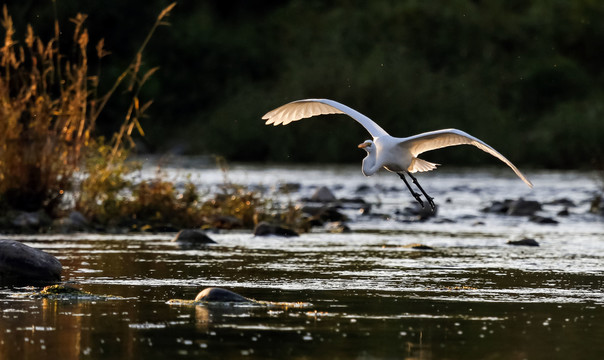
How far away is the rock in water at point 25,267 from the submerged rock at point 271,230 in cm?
555

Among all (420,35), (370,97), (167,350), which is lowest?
(167,350)

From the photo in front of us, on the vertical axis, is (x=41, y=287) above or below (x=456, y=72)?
below

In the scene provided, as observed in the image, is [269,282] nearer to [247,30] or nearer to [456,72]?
[456,72]

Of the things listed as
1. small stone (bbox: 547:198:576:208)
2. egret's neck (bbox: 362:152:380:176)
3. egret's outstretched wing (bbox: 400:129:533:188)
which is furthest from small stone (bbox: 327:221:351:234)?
small stone (bbox: 547:198:576:208)

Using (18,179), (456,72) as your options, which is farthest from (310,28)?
(18,179)

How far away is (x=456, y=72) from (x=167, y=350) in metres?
41.9

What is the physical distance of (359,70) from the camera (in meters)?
42.2

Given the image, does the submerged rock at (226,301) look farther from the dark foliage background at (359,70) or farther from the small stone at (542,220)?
the dark foliage background at (359,70)

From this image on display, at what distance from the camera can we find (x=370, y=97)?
4069cm

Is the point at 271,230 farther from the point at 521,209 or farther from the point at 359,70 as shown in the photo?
the point at 359,70

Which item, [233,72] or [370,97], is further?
[233,72]

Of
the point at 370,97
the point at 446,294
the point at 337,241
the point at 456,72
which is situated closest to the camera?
the point at 446,294

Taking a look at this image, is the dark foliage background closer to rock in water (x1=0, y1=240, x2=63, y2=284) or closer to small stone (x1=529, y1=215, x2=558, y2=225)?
small stone (x1=529, y1=215, x2=558, y2=225)

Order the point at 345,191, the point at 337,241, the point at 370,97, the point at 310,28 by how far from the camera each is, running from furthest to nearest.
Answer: the point at 310,28
the point at 370,97
the point at 345,191
the point at 337,241
